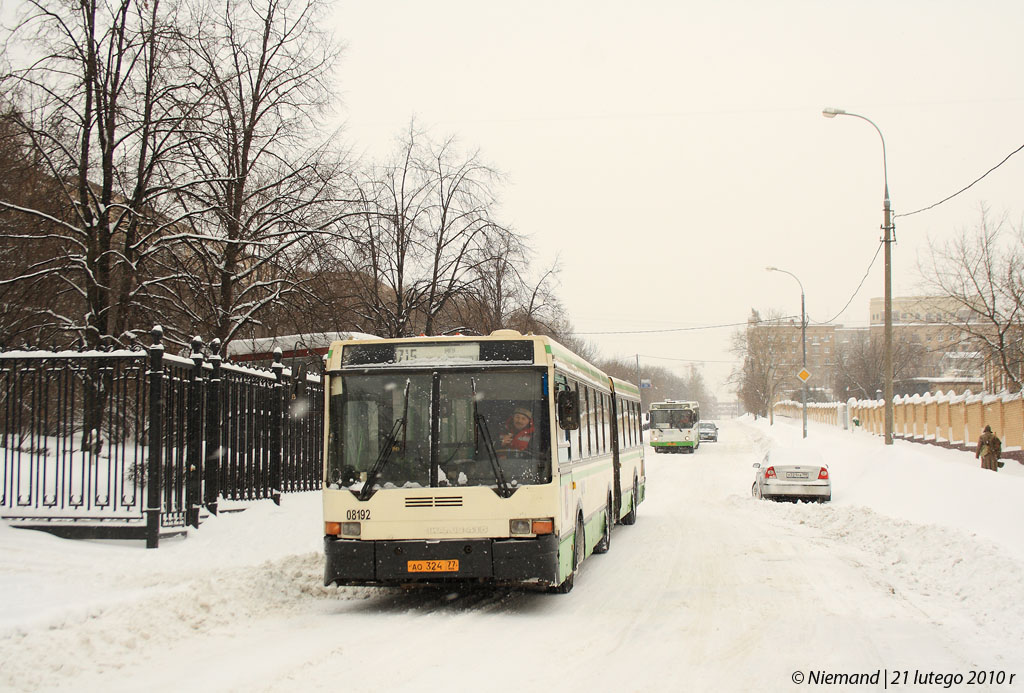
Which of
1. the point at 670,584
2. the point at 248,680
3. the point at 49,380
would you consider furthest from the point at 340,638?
the point at 49,380

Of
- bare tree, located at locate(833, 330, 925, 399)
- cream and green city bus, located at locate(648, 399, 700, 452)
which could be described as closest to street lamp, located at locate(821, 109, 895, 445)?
cream and green city bus, located at locate(648, 399, 700, 452)

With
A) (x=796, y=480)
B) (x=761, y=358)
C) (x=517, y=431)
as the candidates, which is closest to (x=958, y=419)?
(x=796, y=480)

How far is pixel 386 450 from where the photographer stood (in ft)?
30.5

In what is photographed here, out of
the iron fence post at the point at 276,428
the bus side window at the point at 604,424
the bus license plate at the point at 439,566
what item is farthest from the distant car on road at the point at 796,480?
the bus license plate at the point at 439,566

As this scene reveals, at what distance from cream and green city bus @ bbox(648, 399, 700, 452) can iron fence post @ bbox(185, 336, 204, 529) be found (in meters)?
42.7

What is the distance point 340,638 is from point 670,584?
4.37 metres

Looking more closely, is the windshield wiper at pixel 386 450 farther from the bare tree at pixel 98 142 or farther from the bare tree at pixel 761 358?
the bare tree at pixel 761 358

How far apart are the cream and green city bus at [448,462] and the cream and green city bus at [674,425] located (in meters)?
43.8

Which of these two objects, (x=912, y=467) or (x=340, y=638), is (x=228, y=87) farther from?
(x=912, y=467)

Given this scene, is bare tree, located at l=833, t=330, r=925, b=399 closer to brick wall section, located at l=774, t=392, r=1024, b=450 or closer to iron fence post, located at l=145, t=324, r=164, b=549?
brick wall section, located at l=774, t=392, r=1024, b=450

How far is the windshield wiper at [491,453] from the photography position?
29.7ft

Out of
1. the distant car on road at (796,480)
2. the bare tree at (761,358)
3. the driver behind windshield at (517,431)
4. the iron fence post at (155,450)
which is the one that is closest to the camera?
the driver behind windshield at (517,431)

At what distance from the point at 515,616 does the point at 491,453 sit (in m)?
1.56

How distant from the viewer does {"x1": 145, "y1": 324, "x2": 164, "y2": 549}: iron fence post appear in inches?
410
